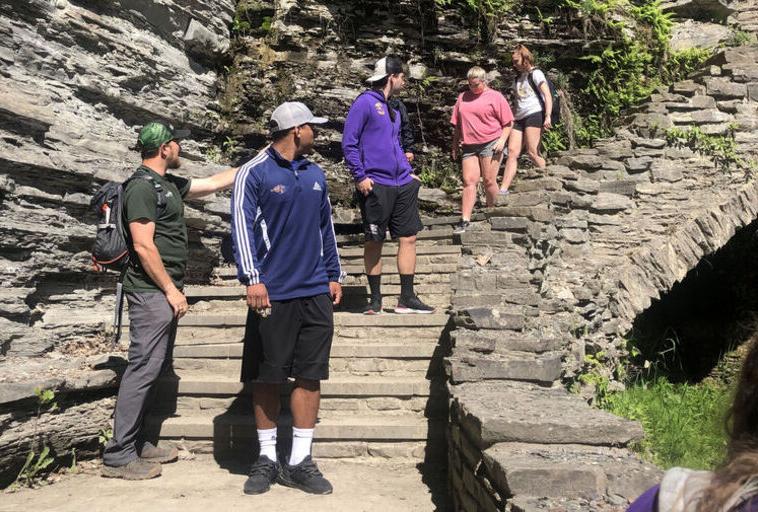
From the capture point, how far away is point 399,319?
553 centimetres

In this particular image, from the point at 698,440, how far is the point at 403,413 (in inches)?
119

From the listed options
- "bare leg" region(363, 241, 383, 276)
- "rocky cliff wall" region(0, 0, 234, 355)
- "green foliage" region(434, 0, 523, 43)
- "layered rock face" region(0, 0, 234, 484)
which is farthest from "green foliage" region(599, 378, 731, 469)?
"green foliage" region(434, 0, 523, 43)

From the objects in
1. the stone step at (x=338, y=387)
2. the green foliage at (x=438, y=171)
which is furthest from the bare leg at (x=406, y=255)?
the green foliage at (x=438, y=171)

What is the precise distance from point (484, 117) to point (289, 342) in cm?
443

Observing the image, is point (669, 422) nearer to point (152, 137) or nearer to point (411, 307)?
point (411, 307)

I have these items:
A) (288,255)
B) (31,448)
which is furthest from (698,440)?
(31,448)

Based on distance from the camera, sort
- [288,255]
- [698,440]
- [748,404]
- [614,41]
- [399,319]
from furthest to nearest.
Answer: [614,41]
[698,440]
[399,319]
[288,255]
[748,404]

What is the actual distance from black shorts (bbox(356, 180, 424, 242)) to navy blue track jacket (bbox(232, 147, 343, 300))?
1.58m

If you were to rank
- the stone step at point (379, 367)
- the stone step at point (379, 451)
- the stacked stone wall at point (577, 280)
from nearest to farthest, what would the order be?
the stacked stone wall at point (577, 280) < the stone step at point (379, 451) < the stone step at point (379, 367)

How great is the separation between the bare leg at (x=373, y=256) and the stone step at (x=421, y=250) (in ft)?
5.44

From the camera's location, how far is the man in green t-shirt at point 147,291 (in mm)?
4012

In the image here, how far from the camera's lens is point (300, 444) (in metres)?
3.83

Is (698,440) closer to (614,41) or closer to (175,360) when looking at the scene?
(175,360)

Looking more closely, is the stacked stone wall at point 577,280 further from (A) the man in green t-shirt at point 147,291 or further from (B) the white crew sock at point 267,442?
(A) the man in green t-shirt at point 147,291
